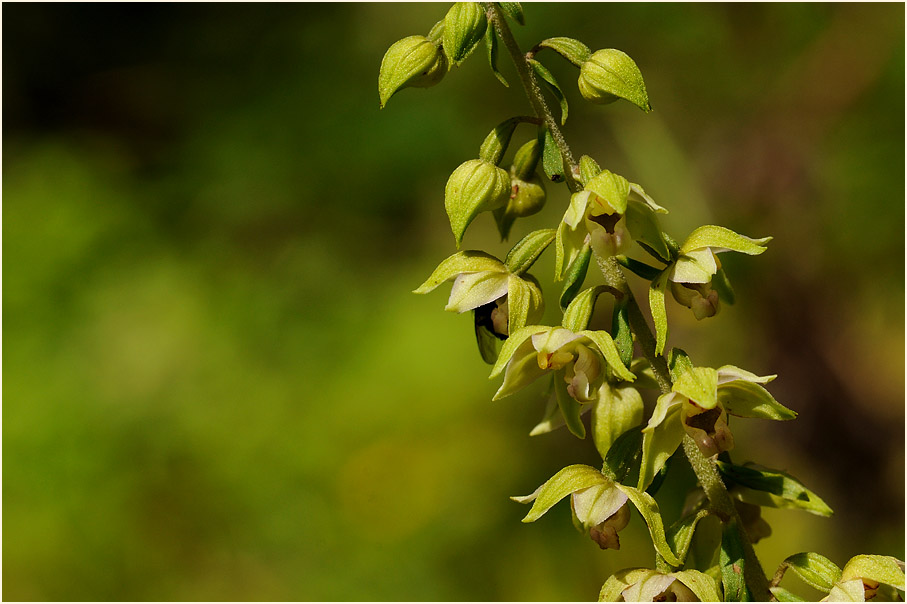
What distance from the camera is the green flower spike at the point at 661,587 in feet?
3.61

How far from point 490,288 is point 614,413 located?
0.85ft

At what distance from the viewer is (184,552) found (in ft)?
10.9

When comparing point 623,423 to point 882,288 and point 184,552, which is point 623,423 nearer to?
point 184,552

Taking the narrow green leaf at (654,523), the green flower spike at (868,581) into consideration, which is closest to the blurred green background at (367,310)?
the green flower spike at (868,581)

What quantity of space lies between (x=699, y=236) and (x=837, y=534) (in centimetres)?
284

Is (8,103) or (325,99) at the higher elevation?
(8,103)

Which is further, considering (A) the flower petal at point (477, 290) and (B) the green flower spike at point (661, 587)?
(A) the flower petal at point (477, 290)

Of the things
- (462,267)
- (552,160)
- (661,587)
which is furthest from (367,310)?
(661,587)

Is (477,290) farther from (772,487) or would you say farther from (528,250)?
(772,487)

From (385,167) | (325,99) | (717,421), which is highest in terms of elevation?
(325,99)

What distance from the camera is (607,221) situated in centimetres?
113

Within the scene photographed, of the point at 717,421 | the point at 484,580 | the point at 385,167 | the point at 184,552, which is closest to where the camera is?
the point at 717,421

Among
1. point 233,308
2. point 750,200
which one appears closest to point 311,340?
point 233,308

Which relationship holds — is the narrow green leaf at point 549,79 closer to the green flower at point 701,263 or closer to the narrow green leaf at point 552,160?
the narrow green leaf at point 552,160
